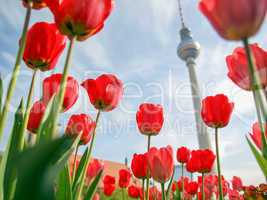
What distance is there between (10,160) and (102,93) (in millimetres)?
1086

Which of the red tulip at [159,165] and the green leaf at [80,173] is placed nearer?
the green leaf at [80,173]

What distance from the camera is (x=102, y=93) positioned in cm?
219

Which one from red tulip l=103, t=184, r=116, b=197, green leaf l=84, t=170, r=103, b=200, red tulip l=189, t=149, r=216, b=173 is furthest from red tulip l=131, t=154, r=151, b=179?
red tulip l=103, t=184, r=116, b=197

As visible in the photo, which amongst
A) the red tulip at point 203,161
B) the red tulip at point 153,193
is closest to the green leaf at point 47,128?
the red tulip at point 153,193

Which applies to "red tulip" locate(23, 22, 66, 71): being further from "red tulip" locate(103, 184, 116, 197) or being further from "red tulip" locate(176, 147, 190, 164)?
"red tulip" locate(103, 184, 116, 197)

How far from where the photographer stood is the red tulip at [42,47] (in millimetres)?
1538

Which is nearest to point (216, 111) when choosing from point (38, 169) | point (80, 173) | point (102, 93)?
point (102, 93)

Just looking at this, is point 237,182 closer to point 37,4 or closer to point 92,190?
point 92,190

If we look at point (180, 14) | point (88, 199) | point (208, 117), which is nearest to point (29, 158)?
point (88, 199)

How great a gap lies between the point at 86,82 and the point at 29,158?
1.65m

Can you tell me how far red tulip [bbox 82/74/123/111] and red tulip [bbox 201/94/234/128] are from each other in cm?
87

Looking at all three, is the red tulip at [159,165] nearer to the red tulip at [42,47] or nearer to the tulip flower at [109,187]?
the red tulip at [42,47]

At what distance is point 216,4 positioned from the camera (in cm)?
88

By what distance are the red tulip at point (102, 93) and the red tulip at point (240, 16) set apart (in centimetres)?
141
